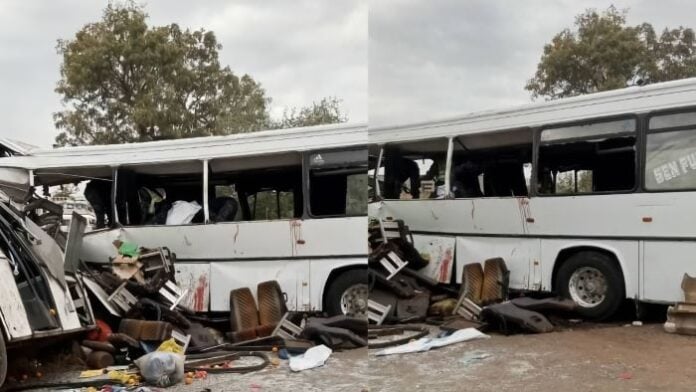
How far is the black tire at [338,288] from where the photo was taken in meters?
2.85

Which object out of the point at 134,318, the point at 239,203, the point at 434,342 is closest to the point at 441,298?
the point at 434,342

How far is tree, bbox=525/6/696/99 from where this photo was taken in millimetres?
1828

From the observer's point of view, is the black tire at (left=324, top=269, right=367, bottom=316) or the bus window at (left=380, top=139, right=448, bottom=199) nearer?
the bus window at (left=380, top=139, right=448, bottom=199)

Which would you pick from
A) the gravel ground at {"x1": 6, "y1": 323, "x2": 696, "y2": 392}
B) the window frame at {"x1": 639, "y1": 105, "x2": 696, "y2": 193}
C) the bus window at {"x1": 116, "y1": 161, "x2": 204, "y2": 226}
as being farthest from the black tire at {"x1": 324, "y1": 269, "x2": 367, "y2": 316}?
the window frame at {"x1": 639, "y1": 105, "x2": 696, "y2": 193}

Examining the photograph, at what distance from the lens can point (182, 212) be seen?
10.9 feet

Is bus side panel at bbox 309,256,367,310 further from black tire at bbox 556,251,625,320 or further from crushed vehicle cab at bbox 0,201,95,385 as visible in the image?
crushed vehicle cab at bbox 0,201,95,385

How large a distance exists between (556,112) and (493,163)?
247mm

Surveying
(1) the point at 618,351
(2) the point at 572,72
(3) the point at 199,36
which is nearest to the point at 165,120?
(3) the point at 199,36

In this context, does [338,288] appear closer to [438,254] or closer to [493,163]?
[438,254]

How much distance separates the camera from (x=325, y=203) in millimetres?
2943

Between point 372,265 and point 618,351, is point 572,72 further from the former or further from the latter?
point 372,265

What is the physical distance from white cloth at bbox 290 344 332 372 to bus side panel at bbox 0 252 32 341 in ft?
4.41

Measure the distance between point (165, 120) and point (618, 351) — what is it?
7.68 ft

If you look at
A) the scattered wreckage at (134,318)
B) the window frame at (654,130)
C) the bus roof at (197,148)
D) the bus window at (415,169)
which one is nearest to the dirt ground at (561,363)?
the window frame at (654,130)
